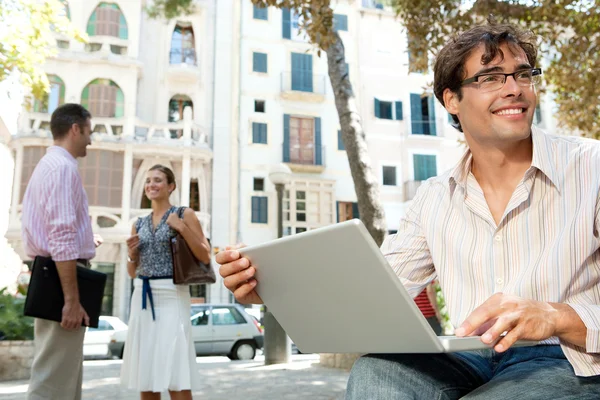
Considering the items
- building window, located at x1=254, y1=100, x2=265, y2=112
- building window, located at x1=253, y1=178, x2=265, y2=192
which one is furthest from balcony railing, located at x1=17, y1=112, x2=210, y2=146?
building window, located at x1=254, y1=100, x2=265, y2=112

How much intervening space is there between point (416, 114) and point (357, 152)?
1947 centimetres

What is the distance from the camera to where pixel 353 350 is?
161 cm

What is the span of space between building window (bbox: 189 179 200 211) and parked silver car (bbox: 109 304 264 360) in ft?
33.0

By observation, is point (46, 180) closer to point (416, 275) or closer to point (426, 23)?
point (416, 275)

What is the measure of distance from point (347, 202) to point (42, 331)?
22.6 m

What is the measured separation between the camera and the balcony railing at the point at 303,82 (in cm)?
2577

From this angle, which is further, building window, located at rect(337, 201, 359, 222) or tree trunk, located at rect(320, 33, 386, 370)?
building window, located at rect(337, 201, 359, 222)

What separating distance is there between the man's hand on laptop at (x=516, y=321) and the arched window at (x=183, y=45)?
79.7 ft

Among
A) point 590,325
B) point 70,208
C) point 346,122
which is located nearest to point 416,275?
point 590,325

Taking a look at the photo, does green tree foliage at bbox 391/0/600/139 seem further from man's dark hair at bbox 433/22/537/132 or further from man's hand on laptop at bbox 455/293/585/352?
man's hand on laptop at bbox 455/293/585/352

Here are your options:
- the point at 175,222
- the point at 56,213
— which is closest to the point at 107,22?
the point at 175,222

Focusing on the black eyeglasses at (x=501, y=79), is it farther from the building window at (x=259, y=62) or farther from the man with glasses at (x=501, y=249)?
the building window at (x=259, y=62)

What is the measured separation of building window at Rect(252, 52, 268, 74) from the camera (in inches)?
Answer: 1003

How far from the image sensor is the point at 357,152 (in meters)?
7.80
